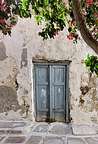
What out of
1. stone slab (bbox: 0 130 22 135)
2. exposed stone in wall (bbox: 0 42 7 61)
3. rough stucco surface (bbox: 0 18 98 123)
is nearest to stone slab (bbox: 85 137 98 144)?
rough stucco surface (bbox: 0 18 98 123)

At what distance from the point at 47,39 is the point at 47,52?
1.13 ft

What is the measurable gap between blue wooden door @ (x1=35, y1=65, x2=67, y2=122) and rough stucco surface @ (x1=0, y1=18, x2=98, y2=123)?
0.66 ft

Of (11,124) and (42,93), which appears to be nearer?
(11,124)

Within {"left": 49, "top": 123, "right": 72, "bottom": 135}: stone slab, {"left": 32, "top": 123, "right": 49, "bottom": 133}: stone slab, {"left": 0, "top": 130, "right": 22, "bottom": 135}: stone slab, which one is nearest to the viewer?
{"left": 0, "top": 130, "right": 22, "bottom": 135}: stone slab

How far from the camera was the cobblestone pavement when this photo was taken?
20.6ft

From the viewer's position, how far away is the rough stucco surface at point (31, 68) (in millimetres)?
7637

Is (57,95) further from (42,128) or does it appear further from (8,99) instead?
(8,99)

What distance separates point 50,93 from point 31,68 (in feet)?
2.83

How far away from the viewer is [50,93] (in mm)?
7887

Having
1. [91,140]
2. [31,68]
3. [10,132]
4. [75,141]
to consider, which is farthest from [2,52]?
[91,140]

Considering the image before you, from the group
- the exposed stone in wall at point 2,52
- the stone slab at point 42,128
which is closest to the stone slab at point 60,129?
the stone slab at point 42,128

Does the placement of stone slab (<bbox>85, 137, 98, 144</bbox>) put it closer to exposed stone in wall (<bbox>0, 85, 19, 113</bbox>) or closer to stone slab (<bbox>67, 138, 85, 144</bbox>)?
stone slab (<bbox>67, 138, 85, 144</bbox>)

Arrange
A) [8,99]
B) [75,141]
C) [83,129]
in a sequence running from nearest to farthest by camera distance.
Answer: [75,141] → [83,129] → [8,99]

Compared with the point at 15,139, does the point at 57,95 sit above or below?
above
